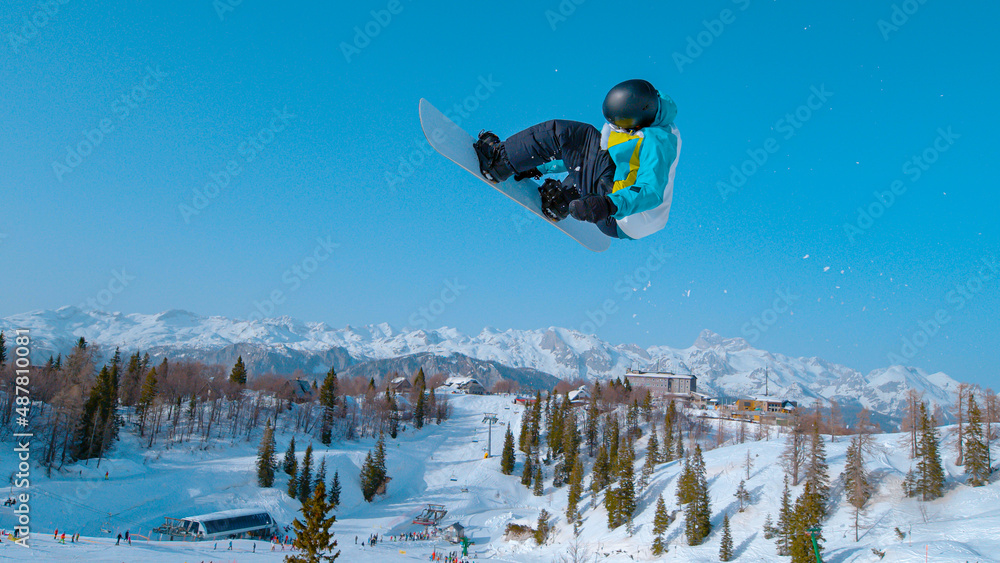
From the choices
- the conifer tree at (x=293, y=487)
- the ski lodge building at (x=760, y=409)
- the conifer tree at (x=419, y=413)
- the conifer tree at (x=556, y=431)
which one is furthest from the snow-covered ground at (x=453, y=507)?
the ski lodge building at (x=760, y=409)

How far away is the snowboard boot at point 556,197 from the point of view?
477 centimetres

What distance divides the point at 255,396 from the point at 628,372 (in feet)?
290

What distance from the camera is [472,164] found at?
17.3ft

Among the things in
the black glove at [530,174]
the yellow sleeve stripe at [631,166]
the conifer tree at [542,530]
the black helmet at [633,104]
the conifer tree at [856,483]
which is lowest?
the conifer tree at [542,530]

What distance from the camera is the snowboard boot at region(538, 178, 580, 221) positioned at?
477 centimetres

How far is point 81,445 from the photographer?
52.2 metres

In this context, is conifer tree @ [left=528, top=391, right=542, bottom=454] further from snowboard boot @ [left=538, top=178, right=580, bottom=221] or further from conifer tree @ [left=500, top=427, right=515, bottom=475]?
snowboard boot @ [left=538, top=178, right=580, bottom=221]

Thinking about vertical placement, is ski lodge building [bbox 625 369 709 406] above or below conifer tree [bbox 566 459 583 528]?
above

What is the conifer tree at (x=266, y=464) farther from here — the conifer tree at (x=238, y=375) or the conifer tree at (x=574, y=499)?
the conifer tree at (x=238, y=375)

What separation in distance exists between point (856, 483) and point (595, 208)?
54.1m

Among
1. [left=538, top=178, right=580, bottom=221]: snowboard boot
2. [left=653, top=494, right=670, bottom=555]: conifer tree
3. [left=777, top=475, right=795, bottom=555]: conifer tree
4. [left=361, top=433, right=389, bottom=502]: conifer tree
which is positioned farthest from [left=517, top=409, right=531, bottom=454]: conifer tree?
[left=538, top=178, right=580, bottom=221]: snowboard boot

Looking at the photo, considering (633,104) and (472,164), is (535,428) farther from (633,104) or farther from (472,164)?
(633,104)

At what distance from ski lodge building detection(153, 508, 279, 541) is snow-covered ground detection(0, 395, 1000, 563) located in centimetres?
232

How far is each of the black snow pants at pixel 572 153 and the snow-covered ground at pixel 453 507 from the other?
30.4 metres
